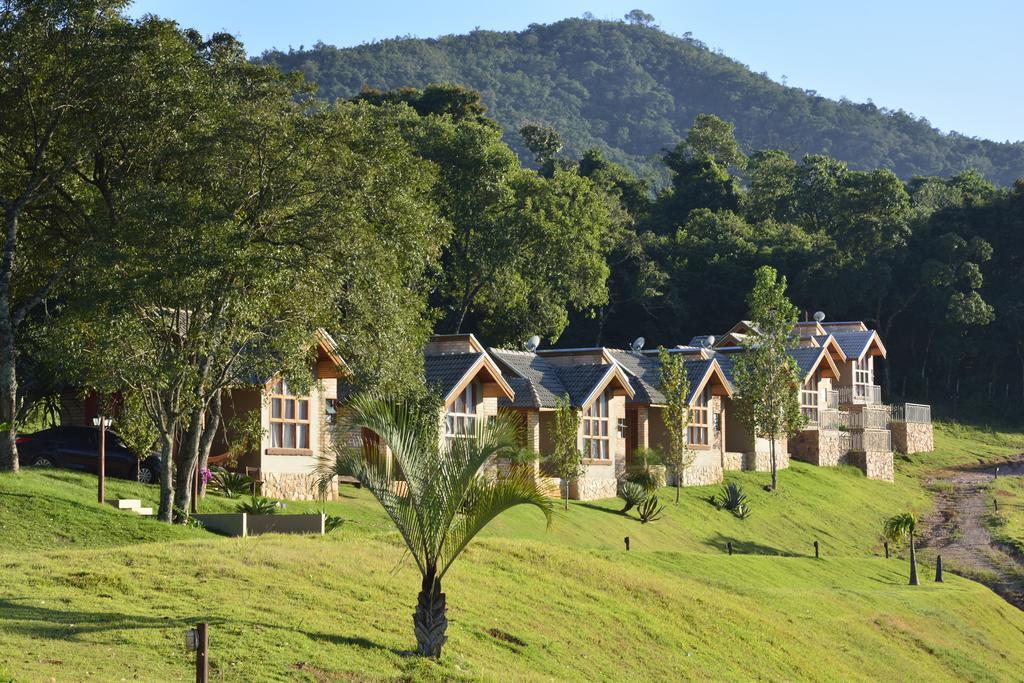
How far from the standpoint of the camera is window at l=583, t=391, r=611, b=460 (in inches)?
1756

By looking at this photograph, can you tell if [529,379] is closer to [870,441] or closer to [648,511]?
[648,511]

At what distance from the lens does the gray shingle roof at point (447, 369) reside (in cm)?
3900

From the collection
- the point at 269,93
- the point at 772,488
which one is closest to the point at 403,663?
the point at 269,93

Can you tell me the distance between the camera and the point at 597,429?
45.4 m

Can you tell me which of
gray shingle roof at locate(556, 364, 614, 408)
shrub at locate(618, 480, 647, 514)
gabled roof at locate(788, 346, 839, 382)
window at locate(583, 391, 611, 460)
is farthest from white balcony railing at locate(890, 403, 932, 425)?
shrub at locate(618, 480, 647, 514)

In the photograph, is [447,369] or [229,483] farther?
[447,369]

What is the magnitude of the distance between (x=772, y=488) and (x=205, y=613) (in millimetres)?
34716

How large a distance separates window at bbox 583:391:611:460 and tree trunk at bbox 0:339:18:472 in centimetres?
1921

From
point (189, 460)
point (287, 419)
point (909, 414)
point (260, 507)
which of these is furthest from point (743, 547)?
point (909, 414)

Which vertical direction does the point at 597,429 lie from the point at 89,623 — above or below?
above

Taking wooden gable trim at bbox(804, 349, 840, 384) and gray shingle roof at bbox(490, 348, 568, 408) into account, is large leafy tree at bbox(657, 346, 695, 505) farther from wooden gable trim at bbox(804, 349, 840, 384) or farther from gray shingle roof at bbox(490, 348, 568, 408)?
wooden gable trim at bbox(804, 349, 840, 384)

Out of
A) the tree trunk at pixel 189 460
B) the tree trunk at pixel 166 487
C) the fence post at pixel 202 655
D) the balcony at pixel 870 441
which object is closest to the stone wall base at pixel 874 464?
the balcony at pixel 870 441

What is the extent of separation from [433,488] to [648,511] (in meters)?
23.0

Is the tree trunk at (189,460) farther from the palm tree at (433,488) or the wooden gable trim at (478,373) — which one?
the palm tree at (433,488)
